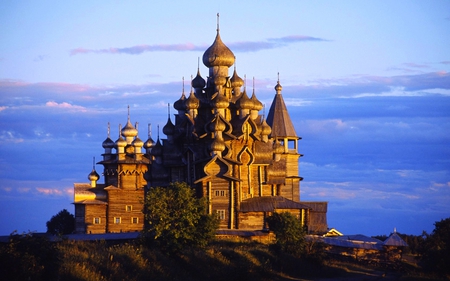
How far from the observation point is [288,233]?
143ft

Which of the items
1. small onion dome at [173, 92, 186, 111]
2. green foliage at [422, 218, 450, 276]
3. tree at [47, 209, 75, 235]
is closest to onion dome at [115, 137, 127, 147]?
tree at [47, 209, 75, 235]

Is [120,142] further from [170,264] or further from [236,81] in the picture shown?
[170,264]

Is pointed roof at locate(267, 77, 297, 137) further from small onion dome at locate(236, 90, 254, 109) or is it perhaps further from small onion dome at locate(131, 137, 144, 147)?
small onion dome at locate(131, 137, 144, 147)

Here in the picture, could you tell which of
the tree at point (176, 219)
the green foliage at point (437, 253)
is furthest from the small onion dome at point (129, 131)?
the green foliage at point (437, 253)

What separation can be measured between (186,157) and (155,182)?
3380 mm

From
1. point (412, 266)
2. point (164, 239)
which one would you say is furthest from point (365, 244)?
point (164, 239)

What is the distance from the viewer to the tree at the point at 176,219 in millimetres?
37219

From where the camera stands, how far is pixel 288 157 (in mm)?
61250

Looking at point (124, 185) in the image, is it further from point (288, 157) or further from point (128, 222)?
point (288, 157)

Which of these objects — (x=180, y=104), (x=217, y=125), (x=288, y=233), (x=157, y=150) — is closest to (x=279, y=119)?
(x=180, y=104)

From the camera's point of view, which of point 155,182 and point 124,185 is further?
point 124,185

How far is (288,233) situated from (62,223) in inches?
975

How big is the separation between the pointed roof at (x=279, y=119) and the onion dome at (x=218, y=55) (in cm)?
892

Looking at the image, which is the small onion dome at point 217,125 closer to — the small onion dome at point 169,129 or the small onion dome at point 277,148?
the small onion dome at point 169,129
